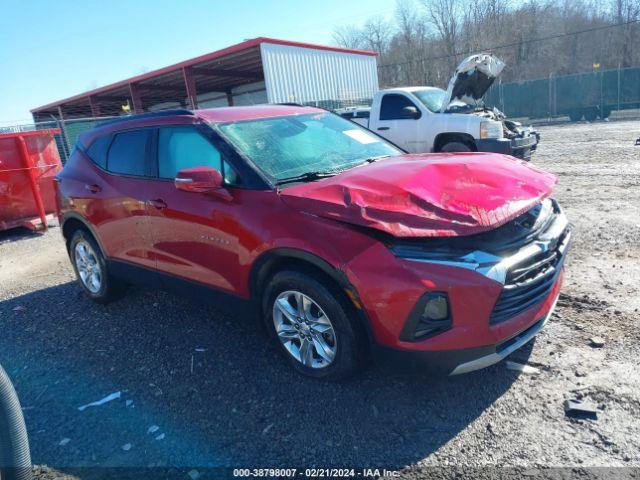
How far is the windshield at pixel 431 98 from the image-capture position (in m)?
9.62

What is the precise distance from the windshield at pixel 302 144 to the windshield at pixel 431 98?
19.2 ft

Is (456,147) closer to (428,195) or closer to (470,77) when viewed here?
(470,77)

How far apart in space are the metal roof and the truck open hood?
372 inches

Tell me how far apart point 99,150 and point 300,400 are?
326 centimetres

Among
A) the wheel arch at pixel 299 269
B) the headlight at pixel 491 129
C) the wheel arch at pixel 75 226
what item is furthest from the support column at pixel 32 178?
the headlight at pixel 491 129

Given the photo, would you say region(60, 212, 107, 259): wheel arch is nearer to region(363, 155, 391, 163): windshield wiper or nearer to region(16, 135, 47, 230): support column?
region(363, 155, 391, 163): windshield wiper

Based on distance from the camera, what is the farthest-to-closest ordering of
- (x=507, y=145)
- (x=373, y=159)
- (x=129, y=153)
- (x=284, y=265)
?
(x=507, y=145) → (x=129, y=153) → (x=373, y=159) → (x=284, y=265)

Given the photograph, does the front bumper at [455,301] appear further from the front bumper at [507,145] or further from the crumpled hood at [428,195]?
the front bumper at [507,145]

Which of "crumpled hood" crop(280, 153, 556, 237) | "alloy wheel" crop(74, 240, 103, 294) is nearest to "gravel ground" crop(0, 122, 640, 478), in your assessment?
"alloy wheel" crop(74, 240, 103, 294)

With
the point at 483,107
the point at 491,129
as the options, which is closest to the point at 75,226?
the point at 491,129

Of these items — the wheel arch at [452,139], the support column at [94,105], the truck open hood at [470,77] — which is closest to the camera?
the wheel arch at [452,139]

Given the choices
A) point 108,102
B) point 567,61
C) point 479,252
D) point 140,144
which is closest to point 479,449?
point 479,252

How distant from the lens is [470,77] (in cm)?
978

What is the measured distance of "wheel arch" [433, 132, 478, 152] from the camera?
9000 millimetres
